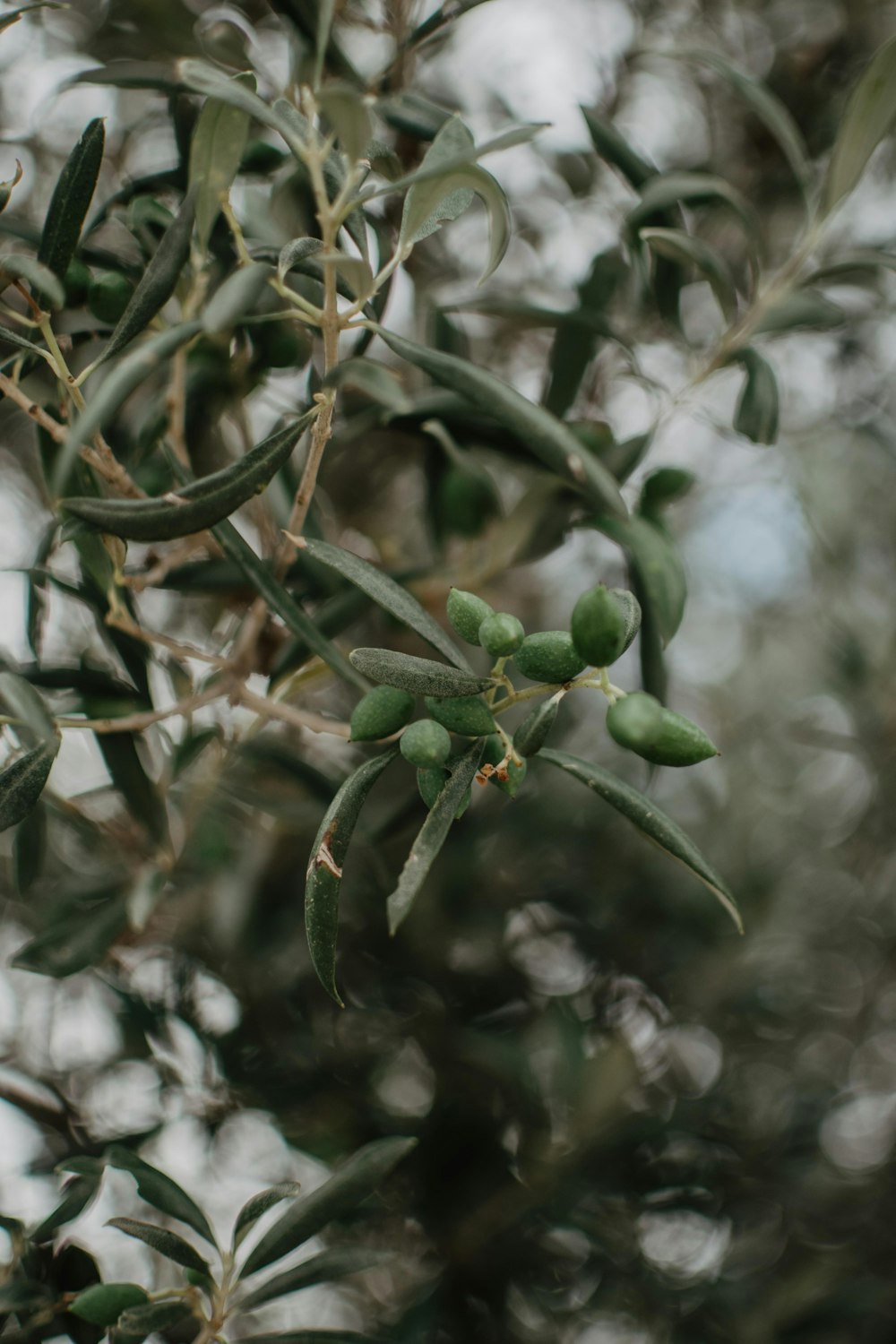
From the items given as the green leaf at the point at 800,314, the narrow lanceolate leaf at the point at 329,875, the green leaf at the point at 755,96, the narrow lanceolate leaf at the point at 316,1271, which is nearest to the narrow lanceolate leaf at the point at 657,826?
the narrow lanceolate leaf at the point at 329,875

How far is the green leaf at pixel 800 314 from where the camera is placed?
1009mm

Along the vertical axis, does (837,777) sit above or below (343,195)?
below

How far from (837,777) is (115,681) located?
2.24 m

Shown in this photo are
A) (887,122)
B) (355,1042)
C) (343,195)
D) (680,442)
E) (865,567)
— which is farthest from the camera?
(865,567)

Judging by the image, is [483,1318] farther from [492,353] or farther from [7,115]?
[7,115]

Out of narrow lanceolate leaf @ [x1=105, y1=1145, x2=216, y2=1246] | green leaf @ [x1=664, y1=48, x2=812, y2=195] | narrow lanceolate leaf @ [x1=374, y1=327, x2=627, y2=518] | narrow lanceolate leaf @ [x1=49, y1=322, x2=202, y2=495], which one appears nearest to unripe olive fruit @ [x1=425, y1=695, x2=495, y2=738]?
narrow lanceolate leaf @ [x1=374, y1=327, x2=627, y2=518]

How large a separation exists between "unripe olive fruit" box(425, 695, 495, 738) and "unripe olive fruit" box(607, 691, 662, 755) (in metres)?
0.10

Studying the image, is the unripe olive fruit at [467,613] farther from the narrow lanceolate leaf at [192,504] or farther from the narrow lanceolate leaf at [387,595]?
the narrow lanceolate leaf at [192,504]

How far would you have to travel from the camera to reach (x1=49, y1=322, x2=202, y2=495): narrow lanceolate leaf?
516mm

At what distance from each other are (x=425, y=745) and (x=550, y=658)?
0.10 metres

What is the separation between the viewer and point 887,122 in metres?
0.89

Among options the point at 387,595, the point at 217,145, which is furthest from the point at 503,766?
the point at 217,145

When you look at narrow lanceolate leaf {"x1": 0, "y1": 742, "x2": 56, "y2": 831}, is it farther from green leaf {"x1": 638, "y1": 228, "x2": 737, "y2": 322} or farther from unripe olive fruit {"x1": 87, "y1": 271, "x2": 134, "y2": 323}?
green leaf {"x1": 638, "y1": 228, "x2": 737, "y2": 322}

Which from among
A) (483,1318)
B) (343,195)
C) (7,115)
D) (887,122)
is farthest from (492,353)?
(483,1318)
